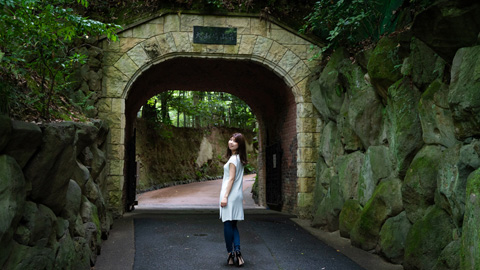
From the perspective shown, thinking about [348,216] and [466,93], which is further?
[348,216]

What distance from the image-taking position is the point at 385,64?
4.97m

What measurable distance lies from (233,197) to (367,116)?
99.9 inches

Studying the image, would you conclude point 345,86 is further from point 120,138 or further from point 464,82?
point 120,138

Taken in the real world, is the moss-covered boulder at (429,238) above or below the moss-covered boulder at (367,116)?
below

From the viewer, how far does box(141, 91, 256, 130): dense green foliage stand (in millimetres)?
18516

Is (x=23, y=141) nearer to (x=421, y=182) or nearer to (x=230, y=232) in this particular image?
(x=230, y=232)

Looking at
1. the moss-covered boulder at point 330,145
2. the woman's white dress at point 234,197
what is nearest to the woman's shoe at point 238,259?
the woman's white dress at point 234,197

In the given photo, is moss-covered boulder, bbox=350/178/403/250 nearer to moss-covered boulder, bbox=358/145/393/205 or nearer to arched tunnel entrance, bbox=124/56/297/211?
moss-covered boulder, bbox=358/145/393/205

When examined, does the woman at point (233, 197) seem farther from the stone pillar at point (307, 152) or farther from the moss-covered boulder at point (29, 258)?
the stone pillar at point (307, 152)

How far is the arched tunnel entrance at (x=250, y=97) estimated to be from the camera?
337 inches

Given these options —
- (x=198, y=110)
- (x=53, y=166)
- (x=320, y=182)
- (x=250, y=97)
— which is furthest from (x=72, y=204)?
(x=198, y=110)

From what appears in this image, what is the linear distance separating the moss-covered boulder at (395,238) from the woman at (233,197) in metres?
1.68

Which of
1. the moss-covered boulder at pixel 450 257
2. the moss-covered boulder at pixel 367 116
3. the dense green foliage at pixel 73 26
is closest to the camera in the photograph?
the moss-covered boulder at pixel 450 257

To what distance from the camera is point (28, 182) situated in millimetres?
3016
